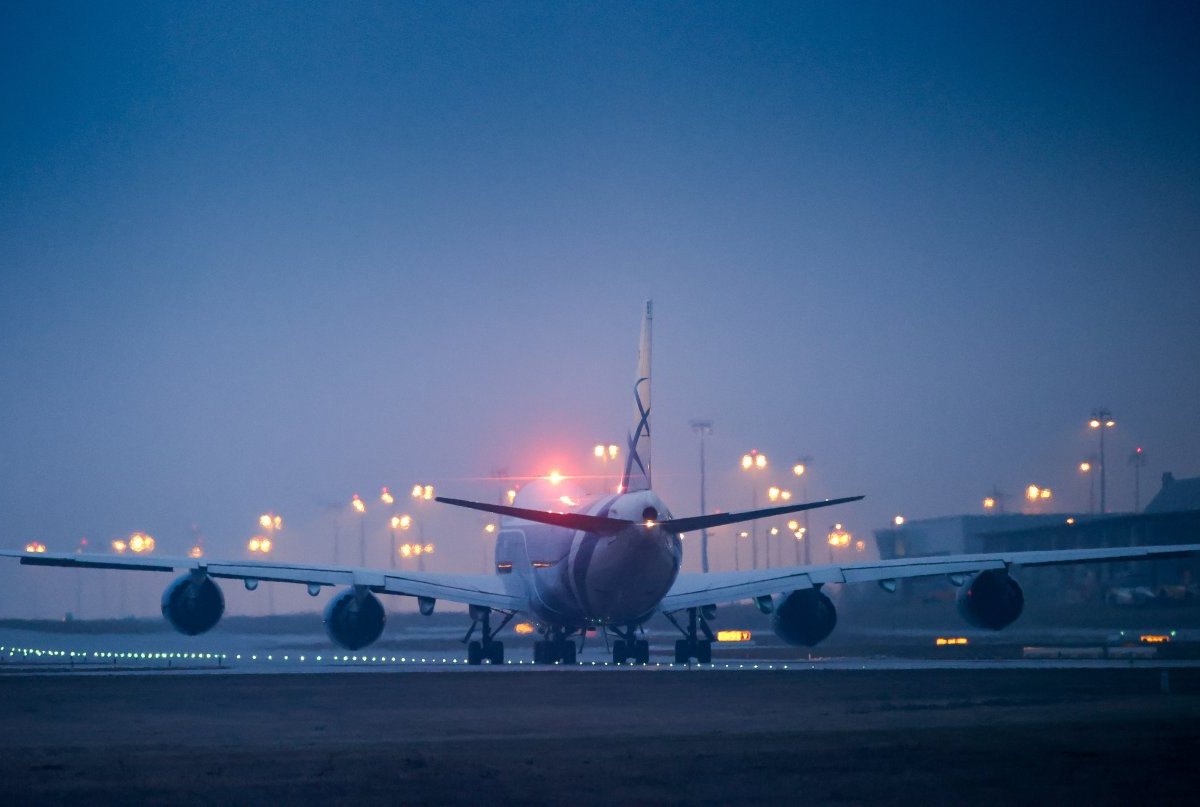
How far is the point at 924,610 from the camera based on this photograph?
75.8m

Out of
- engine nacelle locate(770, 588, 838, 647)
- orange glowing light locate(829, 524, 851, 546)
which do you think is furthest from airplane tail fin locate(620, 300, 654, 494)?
orange glowing light locate(829, 524, 851, 546)

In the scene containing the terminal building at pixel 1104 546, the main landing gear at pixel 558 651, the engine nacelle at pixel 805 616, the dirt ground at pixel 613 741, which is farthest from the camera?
the terminal building at pixel 1104 546

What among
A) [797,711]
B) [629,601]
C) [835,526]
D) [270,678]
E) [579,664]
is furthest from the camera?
[835,526]

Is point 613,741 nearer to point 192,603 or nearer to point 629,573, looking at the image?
point 629,573

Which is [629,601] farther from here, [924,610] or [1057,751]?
[924,610]

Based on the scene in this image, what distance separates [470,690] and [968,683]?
10.1 m

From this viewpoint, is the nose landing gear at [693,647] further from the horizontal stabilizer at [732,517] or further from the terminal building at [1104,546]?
the terminal building at [1104,546]

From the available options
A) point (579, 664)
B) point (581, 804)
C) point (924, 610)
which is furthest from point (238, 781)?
point (924, 610)

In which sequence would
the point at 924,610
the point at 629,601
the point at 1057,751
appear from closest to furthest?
the point at 1057,751, the point at 629,601, the point at 924,610

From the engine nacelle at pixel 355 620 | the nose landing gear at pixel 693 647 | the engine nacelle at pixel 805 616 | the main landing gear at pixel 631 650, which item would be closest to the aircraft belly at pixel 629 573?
the nose landing gear at pixel 693 647

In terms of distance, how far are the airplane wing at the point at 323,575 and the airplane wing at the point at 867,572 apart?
576 cm

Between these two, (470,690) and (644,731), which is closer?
(644,731)

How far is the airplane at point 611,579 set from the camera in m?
38.3

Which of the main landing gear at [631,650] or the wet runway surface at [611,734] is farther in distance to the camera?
the main landing gear at [631,650]
